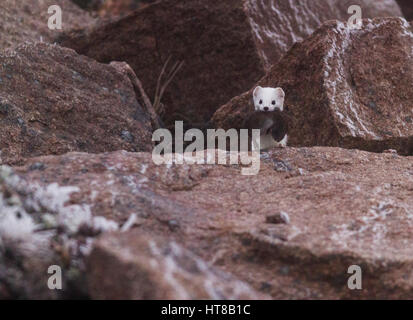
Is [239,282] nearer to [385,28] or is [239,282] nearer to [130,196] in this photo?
[130,196]

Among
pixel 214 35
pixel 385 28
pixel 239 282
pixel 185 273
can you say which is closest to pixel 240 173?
pixel 239 282

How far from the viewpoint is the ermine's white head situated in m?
4.30

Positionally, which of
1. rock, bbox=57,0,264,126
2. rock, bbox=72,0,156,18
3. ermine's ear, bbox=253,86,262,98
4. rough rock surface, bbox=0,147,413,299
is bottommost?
rough rock surface, bbox=0,147,413,299

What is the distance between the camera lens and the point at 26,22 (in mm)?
7547

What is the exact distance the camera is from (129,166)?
3.27 metres

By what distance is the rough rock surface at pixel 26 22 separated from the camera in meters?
6.87

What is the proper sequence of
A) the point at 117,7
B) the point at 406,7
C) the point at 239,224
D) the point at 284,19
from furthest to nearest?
the point at 117,7 → the point at 406,7 → the point at 284,19 → the point at 239,224

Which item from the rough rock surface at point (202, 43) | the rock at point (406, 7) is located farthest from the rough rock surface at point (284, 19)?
the rock at point (406, 7)

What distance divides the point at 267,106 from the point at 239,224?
167cm

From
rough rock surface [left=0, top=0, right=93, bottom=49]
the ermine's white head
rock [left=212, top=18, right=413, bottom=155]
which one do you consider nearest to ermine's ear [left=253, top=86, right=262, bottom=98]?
the ermine's white head

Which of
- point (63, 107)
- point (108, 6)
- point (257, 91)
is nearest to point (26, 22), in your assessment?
point (108, 6)

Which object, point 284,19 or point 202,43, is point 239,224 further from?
point 284,19

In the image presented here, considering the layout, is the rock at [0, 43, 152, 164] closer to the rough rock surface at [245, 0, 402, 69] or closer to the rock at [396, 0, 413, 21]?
the rough rock surface at [245, 0, 402, 69]

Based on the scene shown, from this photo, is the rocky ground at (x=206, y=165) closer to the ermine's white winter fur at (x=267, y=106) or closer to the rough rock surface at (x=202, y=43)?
the rough rock surface at (x=202, y=43)
